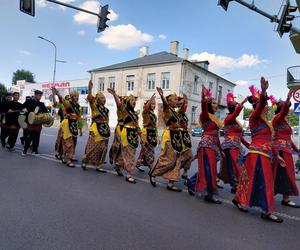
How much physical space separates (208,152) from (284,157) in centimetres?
134

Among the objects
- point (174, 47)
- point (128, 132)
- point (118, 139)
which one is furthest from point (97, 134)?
point (174, 47)

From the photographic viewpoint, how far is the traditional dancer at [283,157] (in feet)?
18.1

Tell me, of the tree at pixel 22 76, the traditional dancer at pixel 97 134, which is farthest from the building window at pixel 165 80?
the tree at pixel 22 76

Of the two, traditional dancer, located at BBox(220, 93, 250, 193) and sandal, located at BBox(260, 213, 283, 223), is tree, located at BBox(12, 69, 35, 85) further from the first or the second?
sandal, located at BBox(260, 213, 283, 223)

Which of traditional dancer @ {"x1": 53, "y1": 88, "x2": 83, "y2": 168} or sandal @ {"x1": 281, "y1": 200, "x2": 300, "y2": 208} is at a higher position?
traditional dancer @ {"x1": 53, "y1": 88, "x2": 83, "y2": 168}

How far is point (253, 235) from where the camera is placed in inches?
159

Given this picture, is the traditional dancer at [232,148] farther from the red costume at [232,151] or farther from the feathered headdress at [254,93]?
the feathered headdress at [254,93]

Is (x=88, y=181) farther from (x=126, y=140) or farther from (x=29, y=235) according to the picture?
(x=29, y=235)

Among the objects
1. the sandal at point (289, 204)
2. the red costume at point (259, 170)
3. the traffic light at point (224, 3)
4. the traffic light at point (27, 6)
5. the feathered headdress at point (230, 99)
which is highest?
the traffic light at point (224, 3)

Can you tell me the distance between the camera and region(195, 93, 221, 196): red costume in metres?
5.43

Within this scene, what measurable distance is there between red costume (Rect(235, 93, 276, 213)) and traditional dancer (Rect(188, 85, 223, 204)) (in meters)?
0.59

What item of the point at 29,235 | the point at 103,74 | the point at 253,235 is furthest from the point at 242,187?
the point at 103,74

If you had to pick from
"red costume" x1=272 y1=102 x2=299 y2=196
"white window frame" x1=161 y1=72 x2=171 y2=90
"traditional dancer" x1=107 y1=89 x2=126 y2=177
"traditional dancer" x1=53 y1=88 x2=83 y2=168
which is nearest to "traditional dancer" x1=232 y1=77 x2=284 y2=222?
"red costume" x1=272 y1=102 x2=299 y2=196

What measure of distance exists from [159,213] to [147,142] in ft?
11.0
